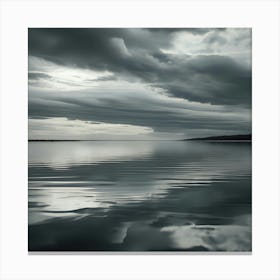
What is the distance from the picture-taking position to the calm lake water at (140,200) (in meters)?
5.79

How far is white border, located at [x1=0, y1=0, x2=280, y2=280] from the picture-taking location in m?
5.85

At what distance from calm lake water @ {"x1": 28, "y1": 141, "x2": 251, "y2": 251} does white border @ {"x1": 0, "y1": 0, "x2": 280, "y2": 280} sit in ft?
0.47

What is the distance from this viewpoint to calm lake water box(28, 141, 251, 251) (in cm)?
579

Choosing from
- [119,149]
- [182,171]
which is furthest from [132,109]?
[182,171]

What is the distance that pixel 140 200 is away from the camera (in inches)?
233

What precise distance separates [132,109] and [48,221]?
1730 mm
